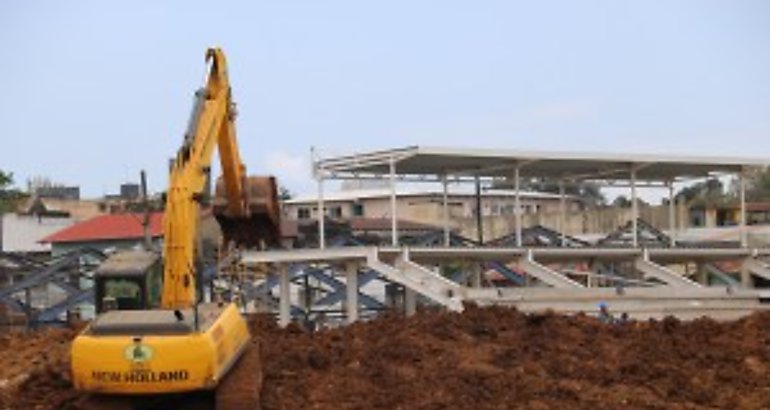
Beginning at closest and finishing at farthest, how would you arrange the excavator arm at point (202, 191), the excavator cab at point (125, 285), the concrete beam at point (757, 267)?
1. the excavator arm at point (202, 191)
2. the excavator cab at point (125, 285)
3. the concrete beam at point (757, 267)

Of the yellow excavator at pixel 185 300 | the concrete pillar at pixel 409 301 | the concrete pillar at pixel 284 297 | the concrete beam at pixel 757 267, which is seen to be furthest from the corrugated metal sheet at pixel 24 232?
the yellow excavator at pixel 185 300

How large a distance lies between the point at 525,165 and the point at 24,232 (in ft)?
131

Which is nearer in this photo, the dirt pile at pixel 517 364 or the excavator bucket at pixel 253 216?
the dirt pile at pixel 517 364

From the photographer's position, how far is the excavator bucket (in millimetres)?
17250

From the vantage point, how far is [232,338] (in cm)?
1283

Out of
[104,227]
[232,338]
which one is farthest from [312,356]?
[104,227]

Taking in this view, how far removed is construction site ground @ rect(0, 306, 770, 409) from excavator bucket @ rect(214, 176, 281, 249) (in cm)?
191

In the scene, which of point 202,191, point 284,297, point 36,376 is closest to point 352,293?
point 284,297

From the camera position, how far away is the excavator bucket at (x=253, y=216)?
1725cm

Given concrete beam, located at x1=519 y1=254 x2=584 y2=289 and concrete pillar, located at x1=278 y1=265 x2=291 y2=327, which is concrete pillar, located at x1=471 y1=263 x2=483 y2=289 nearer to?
concrete beam, located at x1=519 y1=254 x2=584 y2=289

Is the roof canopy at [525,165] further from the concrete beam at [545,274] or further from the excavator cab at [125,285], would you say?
the excavator cab at [125,285]

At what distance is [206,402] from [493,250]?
23333 mm

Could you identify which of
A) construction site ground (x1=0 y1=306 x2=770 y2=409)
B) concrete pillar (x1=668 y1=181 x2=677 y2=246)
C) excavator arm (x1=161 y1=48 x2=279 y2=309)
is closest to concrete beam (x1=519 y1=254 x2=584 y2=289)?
concrete pillar (x1=668 y1=181 x2=677 y2=246)

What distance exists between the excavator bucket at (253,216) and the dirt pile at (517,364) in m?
1.91
